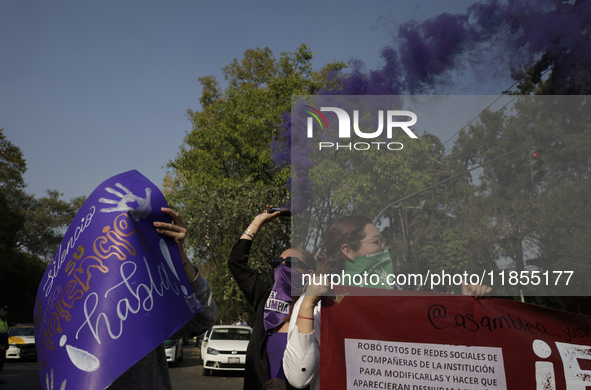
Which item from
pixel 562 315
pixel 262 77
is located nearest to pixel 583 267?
pixel 562 315

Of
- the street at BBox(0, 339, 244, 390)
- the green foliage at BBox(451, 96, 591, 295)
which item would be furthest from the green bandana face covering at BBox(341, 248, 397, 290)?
the street at BBox(0, 339, 244, 390)

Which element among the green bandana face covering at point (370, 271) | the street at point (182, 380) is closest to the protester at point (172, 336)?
the green bandana face covering at point (370, 271)

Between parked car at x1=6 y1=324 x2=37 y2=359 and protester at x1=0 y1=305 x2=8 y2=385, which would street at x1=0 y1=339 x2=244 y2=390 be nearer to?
protester at x1=0 y1=305 x2=8 y2=385

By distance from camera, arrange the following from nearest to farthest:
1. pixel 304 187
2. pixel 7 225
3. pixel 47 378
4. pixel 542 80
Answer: pixel 47 378 → pixel 304 187 → pixel 542 80 → pixel 7 225

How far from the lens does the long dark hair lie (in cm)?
295

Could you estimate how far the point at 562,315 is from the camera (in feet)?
9.82

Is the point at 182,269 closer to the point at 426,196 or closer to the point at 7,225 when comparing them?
the point at 426,196

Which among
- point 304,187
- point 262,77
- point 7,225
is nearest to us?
point 304,187

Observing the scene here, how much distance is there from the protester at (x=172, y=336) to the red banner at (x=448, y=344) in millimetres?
768

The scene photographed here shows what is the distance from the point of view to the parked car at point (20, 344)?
1880cm

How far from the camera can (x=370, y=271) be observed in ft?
9.74

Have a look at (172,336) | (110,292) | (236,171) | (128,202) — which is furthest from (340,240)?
(236,171)

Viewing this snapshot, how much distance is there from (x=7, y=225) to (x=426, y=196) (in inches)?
1268

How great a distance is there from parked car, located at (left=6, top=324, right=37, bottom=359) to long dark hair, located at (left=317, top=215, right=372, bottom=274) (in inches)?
774
